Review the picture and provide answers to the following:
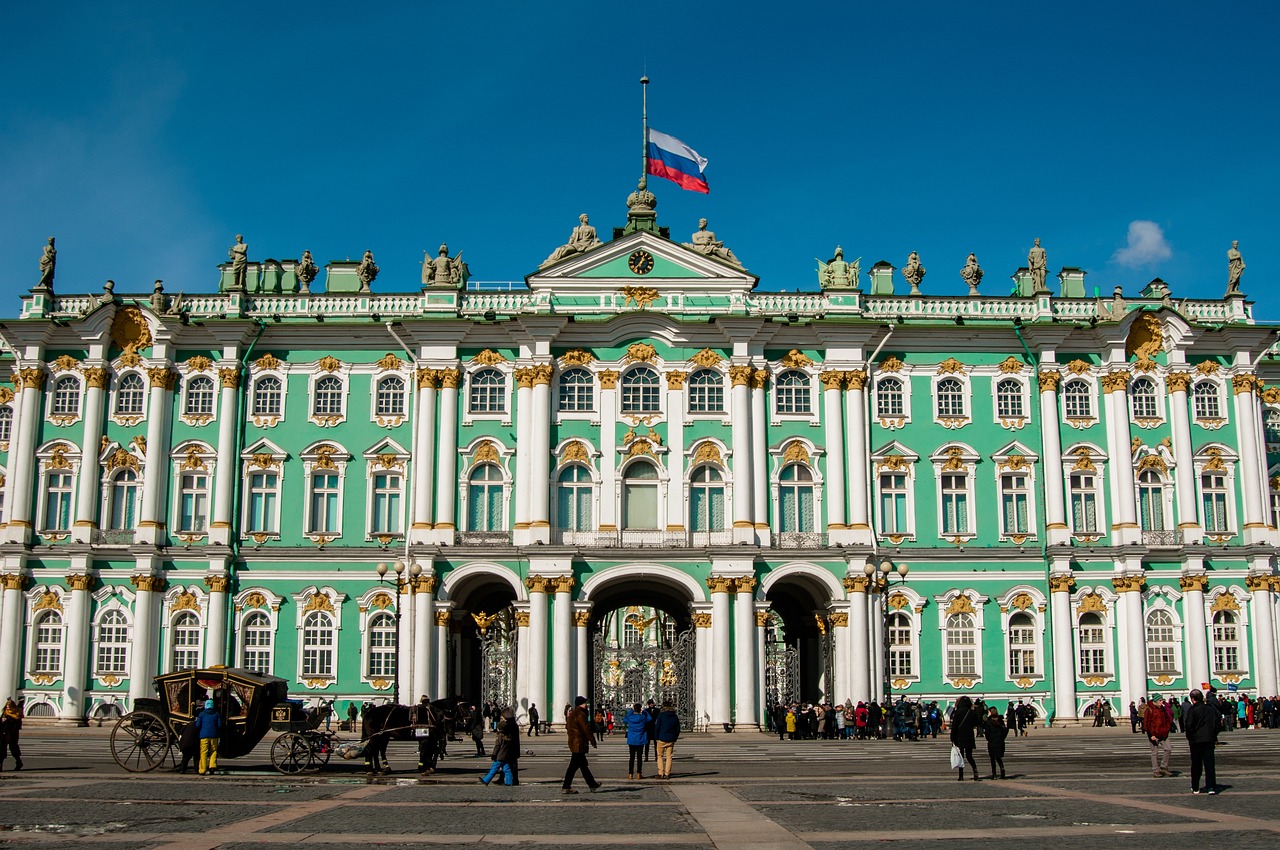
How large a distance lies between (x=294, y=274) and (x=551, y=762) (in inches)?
1198

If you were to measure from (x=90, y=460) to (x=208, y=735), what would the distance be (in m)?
27.9

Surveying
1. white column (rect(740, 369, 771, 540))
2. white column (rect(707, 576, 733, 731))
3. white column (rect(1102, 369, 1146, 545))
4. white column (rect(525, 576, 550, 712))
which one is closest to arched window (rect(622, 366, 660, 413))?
white column (rect(740, 369, 771, 540))

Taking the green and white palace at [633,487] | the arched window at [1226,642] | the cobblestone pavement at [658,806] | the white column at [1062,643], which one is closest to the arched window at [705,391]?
the green and white palace at [633,487]

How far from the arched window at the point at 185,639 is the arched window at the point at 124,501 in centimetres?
428

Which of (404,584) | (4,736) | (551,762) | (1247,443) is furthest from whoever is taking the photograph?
(1247,443)

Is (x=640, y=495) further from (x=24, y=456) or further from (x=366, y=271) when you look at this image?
(x=24, y=456)

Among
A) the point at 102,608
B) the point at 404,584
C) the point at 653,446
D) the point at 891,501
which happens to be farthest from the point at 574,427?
the point at 102,608

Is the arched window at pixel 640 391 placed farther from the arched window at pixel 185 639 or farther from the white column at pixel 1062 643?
the arched window at pixel 185 639

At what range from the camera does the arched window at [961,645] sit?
51.7 m

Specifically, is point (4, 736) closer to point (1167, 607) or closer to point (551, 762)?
point (551, 762)

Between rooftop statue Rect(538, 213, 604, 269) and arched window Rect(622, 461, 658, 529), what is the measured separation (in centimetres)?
891

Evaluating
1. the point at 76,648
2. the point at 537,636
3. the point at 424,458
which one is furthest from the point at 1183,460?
the point at 76,648

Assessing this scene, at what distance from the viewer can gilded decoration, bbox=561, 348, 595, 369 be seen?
52.8 m

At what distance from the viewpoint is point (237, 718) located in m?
29.4
